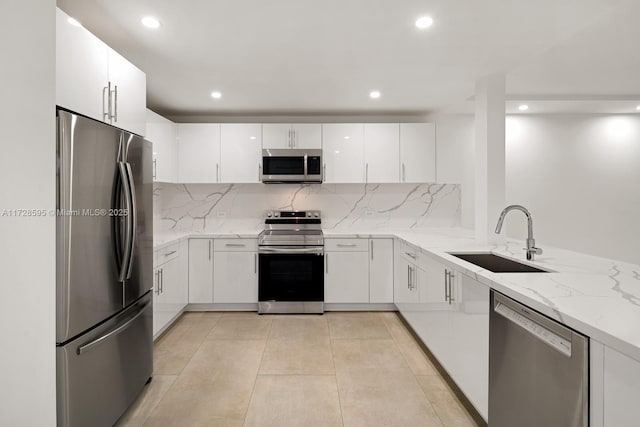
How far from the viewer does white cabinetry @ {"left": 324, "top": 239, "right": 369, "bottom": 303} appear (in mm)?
3961

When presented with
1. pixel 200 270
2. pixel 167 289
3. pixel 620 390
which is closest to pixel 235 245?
pixel 200 270

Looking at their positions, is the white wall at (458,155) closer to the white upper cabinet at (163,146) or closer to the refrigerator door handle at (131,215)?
the white upper cabinet at (163,146)

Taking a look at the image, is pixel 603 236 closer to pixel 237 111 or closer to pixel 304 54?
pixel 304 54

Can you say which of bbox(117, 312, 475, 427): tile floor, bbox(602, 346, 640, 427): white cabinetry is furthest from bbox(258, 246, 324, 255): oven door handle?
bbox(602, 346, 640, 427): white cabinetry

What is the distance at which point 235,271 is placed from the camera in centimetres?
396

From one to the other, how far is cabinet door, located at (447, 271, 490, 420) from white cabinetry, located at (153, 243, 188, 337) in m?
2.34

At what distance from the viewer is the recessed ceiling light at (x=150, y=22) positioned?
6.60ft

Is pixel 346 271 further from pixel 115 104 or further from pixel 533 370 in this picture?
pixel 115 104

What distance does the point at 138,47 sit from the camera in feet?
7.88

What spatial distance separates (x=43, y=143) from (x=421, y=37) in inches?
84.5

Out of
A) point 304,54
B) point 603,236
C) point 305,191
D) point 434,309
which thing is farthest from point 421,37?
point 603,236

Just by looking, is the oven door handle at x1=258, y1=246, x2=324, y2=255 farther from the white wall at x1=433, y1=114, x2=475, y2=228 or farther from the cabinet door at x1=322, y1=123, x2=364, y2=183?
the white wall at x1=433, y1=114, x2=475, y2=228

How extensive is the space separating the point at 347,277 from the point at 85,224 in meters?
2.84

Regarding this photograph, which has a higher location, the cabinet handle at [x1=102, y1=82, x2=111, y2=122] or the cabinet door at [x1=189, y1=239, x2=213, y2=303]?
the cabinet handle at [x1=102, y1=82, x2=111, y2=122]
